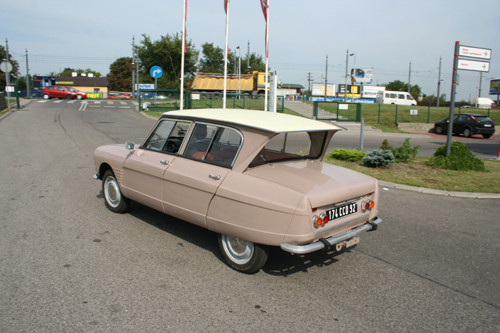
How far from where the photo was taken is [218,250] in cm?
457

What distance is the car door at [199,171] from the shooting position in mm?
4105

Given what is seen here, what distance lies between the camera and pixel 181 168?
4.46 meters

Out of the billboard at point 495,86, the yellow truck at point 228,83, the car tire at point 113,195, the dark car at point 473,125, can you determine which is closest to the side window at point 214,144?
the car tire at point 113,195

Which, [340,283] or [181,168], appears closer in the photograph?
[340,283]

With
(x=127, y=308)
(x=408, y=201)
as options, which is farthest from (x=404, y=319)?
(x=408, y=201)

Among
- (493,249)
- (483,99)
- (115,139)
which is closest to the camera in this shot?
(493,249)

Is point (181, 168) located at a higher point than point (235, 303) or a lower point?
higher

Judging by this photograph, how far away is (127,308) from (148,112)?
25576 mm

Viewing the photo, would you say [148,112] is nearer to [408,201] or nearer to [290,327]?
[408,201]

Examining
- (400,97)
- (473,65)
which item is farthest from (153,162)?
(400,97)

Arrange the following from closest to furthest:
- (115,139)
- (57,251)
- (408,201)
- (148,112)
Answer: (57,251)
(408,201)
(115,139)
(148,112)

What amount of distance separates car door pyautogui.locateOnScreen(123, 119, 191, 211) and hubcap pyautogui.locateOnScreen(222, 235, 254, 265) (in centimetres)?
109

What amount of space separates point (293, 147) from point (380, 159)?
210 inches

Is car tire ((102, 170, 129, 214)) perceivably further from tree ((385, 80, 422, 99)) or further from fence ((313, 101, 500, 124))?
tree ((385, 80, 422, 99))
